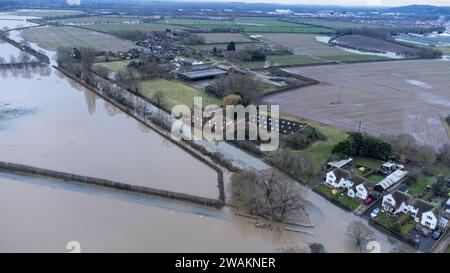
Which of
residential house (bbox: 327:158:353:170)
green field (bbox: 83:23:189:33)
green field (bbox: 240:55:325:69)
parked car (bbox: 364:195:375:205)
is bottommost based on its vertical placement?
parked car (bbox: 364:195:375:205)

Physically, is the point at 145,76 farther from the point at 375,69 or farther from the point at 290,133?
the point at 375,69

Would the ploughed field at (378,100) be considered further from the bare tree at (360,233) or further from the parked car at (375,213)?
the bare tree at (360,233)

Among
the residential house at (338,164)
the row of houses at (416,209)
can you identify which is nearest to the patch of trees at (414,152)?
the residential house at (338,164)

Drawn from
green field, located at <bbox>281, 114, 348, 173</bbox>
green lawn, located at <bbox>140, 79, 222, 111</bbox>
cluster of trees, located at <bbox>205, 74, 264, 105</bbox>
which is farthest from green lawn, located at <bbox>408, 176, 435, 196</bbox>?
green lawn, located at <bbox>140, 79, 222, 111</bbox>

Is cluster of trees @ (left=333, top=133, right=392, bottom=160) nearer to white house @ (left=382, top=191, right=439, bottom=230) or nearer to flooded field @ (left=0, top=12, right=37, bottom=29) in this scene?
white house @ (left=382, top=191, right=439, bottom=230)

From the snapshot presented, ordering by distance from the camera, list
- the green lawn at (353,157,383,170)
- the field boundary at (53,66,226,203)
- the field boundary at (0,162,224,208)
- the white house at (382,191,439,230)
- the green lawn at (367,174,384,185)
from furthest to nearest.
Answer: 1. the green lawn at (353,157,383,170)
2. the green lawn at (367,174,384,185)
3. the field boundary at (53,66,226,203)
4. the field boundary at (0,162,224,208)
5. the white house at (382,191,439,230)

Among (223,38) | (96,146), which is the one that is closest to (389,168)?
(96,146)
